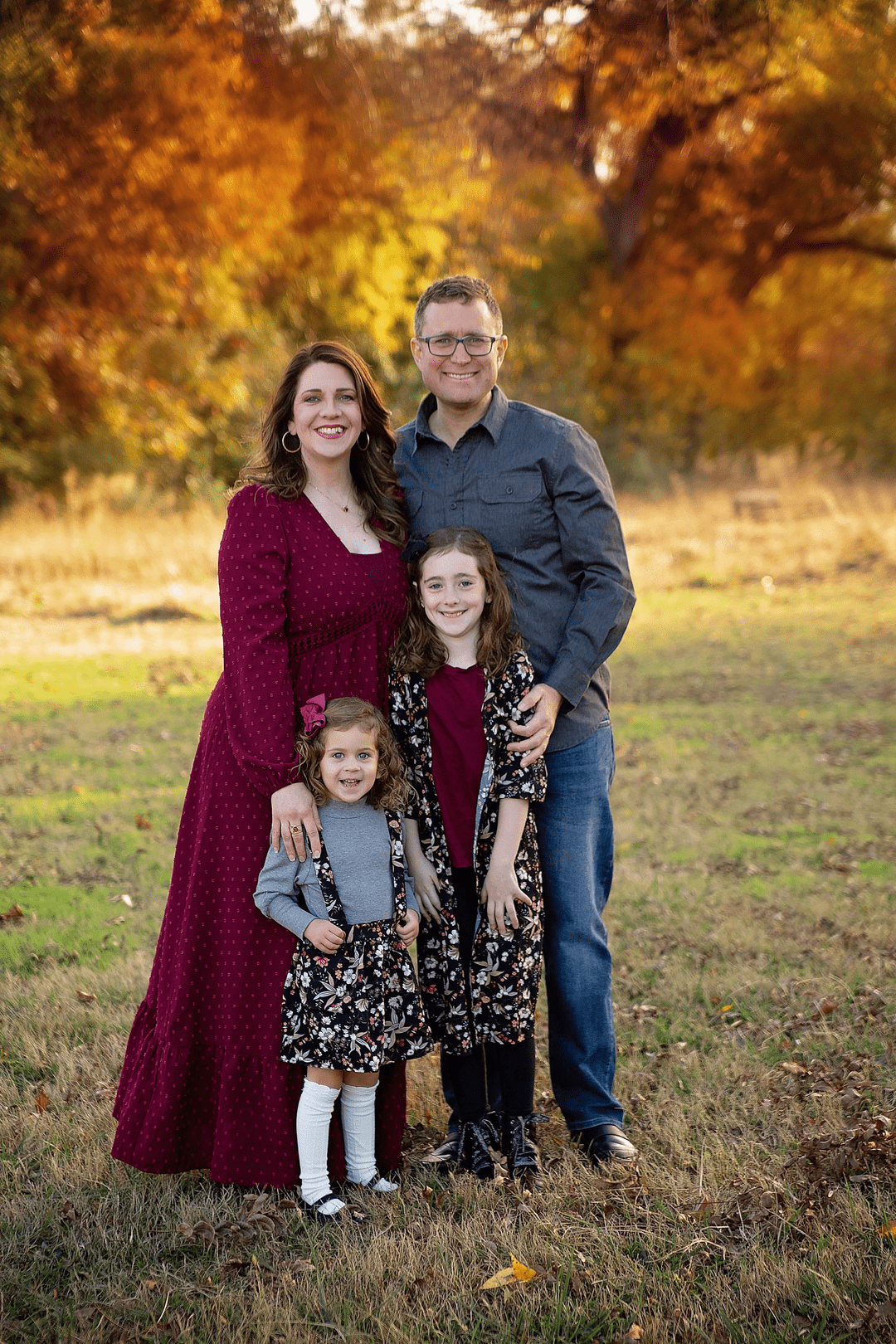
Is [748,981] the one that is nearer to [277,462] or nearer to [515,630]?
[515,630]

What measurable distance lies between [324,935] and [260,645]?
79 centimetres

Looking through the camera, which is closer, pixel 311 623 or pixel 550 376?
pixel 311 623

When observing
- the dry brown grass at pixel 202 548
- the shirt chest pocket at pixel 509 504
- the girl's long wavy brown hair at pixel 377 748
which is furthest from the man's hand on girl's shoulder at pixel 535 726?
the dry brown grass at pixel 202 548

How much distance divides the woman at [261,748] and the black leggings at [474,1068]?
0.20 m

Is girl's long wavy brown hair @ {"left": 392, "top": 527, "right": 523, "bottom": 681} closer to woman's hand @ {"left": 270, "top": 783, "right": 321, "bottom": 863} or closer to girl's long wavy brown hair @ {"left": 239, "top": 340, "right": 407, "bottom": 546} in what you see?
girl's long wavy brown hair @ {"left": 239, "top": 340, "right": 407, "bottom": 546}

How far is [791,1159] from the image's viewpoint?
3338 mm

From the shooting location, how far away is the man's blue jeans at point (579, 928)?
3.39 m

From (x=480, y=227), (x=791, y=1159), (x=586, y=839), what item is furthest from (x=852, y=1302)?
(x=480, y=227)

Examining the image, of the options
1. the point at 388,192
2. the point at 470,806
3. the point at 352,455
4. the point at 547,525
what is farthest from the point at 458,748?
the point at 388,192

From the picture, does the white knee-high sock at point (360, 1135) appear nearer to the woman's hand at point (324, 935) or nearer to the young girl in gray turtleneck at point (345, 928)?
the young girl in gray turtleneck at point (345, 928)

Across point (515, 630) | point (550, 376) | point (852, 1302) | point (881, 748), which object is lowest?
point (852, 1302)

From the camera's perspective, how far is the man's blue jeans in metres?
3.39

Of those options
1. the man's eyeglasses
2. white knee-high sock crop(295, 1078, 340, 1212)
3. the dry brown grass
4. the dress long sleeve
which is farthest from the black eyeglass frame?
the dry brown grass

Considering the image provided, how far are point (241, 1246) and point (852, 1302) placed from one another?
59.7 inches
